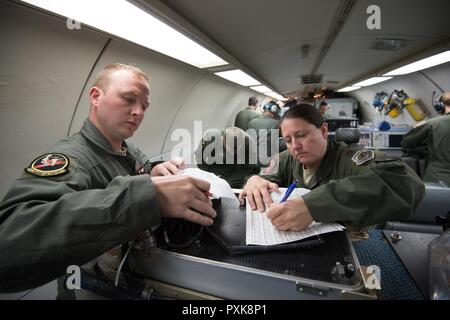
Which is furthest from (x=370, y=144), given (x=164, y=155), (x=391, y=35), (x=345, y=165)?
(x=164, y=155)

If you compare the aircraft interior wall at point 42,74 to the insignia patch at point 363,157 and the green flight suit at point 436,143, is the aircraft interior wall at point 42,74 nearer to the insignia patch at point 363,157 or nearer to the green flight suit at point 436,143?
the insignia patch at point 363,157

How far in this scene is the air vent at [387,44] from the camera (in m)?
2.29

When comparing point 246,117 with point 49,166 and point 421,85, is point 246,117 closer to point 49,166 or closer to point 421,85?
point 421,85

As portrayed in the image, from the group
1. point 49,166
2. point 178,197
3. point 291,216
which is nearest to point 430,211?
point 291,216

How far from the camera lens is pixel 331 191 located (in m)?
0.82

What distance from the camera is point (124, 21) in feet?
4.45

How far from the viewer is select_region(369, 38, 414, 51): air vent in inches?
90.4

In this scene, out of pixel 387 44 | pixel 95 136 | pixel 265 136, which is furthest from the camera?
pixel 265 136

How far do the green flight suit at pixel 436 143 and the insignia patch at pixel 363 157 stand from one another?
266 cm

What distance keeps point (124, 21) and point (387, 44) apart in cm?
281

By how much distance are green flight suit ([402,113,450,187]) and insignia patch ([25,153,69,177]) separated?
4.04 m
